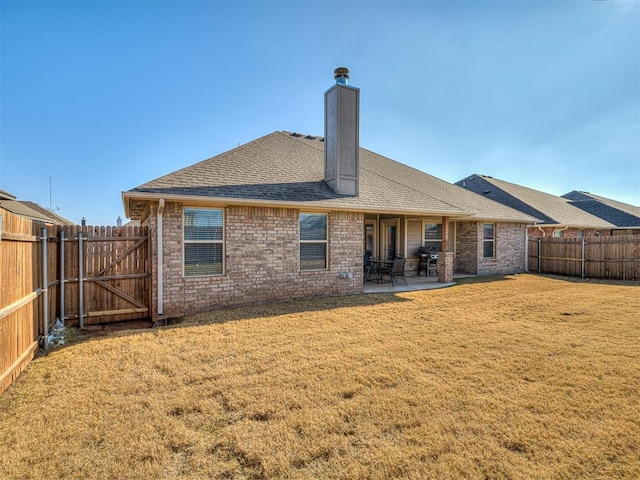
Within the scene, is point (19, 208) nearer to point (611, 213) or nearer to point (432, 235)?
point (432, 235)

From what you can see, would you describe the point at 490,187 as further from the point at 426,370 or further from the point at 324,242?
the point at 426,370

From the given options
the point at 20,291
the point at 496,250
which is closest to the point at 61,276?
the point at 20,291

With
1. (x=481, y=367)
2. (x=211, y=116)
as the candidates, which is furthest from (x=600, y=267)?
(x=211, y=116)

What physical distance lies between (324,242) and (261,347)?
4.57 m

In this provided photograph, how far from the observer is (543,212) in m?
18.9

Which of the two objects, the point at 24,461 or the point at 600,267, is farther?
the point at 600,267

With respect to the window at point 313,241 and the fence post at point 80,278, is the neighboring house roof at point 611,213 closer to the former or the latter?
the window at point 313,241

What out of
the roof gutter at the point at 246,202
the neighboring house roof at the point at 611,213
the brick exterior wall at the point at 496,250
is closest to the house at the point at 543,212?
the neighboring house roof at the point at 611,213

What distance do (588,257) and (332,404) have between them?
1646cm

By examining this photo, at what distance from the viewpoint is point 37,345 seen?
5.05m

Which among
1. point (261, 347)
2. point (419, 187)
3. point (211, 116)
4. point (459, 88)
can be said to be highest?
point (459, 88)

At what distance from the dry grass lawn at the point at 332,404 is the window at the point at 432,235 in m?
7.86

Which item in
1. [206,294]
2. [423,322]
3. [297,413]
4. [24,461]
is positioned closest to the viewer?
[24,461]

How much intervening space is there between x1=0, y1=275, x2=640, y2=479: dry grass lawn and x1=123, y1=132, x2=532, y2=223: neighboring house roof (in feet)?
10.2
